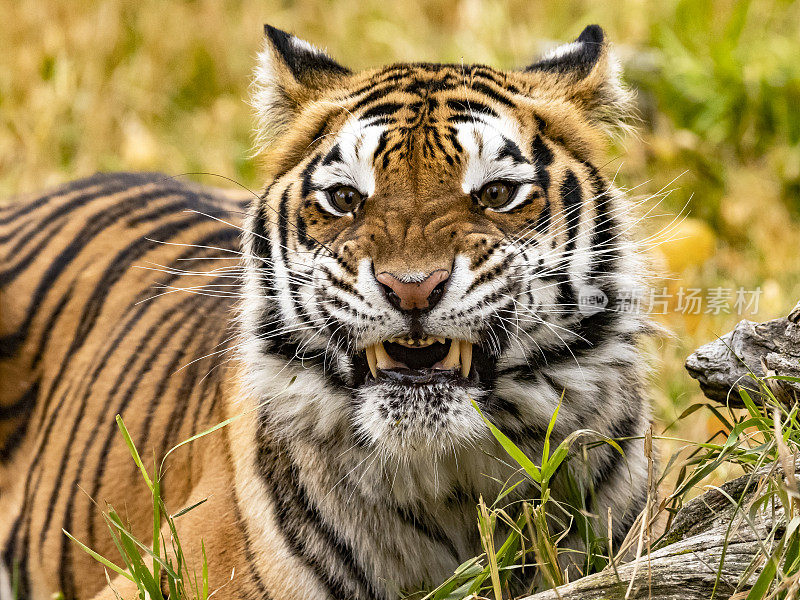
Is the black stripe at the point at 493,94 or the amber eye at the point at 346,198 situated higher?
the black stripe at the point at 493,94

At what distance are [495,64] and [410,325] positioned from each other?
418 centimetres

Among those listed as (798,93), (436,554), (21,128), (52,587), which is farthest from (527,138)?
(21,128)

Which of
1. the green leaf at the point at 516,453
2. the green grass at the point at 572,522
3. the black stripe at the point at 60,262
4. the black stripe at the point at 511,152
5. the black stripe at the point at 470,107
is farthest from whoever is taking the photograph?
the black stripe at the point at 60,262

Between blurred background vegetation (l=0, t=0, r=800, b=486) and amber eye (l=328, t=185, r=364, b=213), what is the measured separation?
1844 mm

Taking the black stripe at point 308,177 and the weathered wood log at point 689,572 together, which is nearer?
the weathered wood log at point 689,572

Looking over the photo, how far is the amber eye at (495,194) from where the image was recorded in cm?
214

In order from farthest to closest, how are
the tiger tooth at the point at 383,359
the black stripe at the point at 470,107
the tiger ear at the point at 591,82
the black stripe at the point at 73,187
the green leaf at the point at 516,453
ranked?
1. the black stripe at the point at 73,187
2. the tiger ear at the point at 591,82
3. the black stripe at the point at 470,107
4. the tiger tooth at the point at 383,359
5. the green leaf at the point at 516,453

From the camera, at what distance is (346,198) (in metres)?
2.22

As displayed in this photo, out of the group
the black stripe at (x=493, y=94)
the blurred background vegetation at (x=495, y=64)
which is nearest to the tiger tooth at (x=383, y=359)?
the black stripe at (x=493, y=94)

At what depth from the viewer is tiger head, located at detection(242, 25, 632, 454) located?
1.99m

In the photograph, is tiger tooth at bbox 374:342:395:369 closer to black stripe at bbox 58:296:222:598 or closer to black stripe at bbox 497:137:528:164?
black stripe at bbox 497:137:528:164

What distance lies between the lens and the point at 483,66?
8.26 feet

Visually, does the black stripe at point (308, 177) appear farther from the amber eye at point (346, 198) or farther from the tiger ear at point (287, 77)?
the tiger ear at point (287, 77)

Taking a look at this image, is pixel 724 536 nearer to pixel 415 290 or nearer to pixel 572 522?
pixel 572 522
